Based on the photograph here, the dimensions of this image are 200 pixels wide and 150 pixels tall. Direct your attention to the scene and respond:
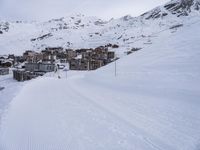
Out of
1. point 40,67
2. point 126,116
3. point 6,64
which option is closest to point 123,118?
point 126,116

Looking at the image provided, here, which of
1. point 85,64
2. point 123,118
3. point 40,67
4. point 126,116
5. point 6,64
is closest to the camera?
point 123,118

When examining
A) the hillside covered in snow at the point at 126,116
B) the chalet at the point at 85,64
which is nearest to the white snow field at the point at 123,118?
the hillside covered in snow at the point at 126,116

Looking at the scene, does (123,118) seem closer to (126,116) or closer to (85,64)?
(126,116)

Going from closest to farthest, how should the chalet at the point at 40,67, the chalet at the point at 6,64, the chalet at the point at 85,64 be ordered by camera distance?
the chalet at the point at 85,64, the chalet at the point at 40,67, the chalet at the point at 6,64

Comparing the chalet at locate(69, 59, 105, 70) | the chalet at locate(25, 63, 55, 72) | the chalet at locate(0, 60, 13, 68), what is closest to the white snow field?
the chalet at locate(69, 59, 105, 70)

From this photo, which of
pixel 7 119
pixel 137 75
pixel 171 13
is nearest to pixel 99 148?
pixel 7 119

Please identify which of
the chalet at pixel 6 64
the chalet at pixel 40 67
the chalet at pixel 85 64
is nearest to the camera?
the chalet at pixel 85 64

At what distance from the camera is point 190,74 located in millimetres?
20641

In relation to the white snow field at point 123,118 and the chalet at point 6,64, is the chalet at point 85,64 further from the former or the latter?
the white snow field at point 123,118

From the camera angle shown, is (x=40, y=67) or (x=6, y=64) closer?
(x=40, y=67)

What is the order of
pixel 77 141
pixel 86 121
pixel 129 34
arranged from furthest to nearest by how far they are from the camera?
pixel 129 34
pixel 86 121
pixel 77 141

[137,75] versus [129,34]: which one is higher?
[129,34]

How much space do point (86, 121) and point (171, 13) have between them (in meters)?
179

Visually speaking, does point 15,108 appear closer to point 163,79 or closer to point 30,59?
point 163,79
